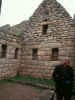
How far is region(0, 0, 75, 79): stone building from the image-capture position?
10.5m

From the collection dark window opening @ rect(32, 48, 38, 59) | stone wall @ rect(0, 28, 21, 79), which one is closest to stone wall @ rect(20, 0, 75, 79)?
dark window opening @ rect(32, 48, 38, 59)

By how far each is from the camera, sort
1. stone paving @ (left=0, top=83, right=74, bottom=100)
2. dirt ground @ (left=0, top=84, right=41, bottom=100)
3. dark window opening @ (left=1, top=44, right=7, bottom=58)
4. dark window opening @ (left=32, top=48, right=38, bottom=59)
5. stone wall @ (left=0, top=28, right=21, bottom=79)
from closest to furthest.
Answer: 1. stone paving @ (left=0, top=83, right=74, bottom=100)
2. dirt ground @ (left=0, top=84, right=41, bottom=100)
3. stone wall @ (left=0, top=28, right=21, bottom=79)
4. dark window opening @ (left=1, top=44, right=7, bottom=58)
5. dark window opening @ (left=32, top=48, right=38, bottom=59)

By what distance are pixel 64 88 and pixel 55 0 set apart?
368 inches

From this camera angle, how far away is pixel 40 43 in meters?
11.6

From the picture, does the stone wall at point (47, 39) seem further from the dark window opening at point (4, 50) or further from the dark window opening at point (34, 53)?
the dark window opening at point (4, 50)

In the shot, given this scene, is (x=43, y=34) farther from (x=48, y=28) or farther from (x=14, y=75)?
(x=14, y=75)

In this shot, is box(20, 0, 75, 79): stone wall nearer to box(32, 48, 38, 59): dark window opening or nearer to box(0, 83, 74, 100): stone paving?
box(32, 48, 38, 59): dark window opening

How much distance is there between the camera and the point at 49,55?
11.0 meters

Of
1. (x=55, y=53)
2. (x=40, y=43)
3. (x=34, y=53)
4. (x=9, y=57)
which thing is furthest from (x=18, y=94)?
(x=40, y=43)

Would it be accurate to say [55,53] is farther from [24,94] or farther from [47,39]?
[24,94]

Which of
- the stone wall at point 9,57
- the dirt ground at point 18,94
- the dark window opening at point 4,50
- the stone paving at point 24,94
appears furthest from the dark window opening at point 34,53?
the stone paving at point 24,94

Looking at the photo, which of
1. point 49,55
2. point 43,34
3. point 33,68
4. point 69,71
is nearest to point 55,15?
point 43,34

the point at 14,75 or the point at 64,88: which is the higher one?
the point at 64,88

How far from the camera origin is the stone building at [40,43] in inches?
414
